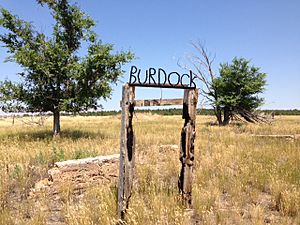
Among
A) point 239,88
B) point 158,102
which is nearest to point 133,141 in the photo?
point 158,102

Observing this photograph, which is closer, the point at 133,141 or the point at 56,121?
the point at 133,141

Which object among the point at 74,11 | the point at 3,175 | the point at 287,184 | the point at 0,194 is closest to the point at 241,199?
the point at 287,184

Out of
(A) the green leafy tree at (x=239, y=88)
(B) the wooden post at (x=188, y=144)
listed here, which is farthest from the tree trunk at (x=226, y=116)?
(B) the wooden post at (x=188, y=144)

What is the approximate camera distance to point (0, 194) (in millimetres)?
5277

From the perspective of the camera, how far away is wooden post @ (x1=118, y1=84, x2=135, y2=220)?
429 cm

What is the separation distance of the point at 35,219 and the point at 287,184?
16.3ft

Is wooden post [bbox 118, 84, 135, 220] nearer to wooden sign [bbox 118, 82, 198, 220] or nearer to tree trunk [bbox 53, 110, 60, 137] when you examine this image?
wooden sign [bbox 118, 82, 198, 220]

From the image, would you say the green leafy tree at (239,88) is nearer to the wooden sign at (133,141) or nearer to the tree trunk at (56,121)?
the tree trunk at (56,121)

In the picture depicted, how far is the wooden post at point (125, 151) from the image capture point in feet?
14.1

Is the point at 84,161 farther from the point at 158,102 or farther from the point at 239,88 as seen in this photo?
the point at 239,88

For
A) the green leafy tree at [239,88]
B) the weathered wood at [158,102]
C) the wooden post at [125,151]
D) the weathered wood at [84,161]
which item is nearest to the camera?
the wooden post at [125,151]

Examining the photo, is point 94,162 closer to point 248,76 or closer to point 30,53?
point 30,53

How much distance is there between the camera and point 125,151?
14.1 feet

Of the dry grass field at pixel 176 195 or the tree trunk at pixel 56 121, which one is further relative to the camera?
the tree trunk at pixel 56 121
